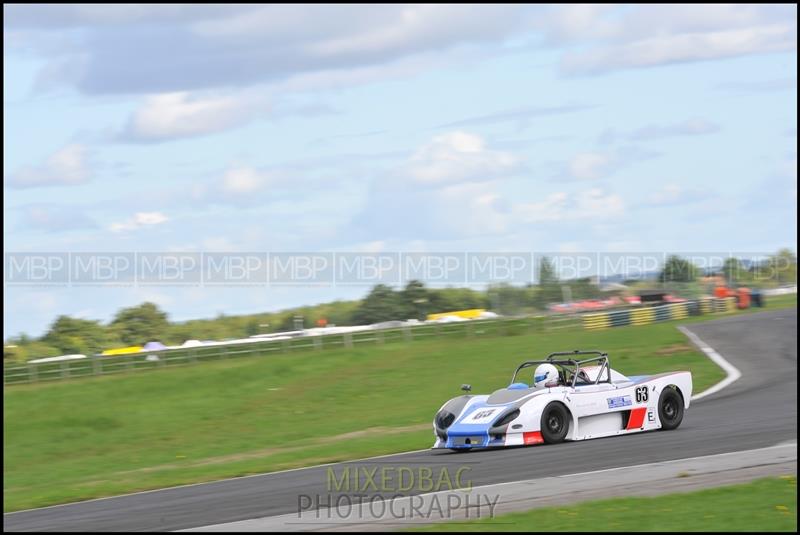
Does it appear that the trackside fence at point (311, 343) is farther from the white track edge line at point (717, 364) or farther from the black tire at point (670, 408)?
the black tire at point (670, 408)

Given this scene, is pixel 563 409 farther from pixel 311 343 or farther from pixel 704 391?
pixel 311 343

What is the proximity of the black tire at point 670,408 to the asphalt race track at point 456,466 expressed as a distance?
0.79 ft

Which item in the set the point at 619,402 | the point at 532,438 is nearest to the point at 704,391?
the point at 619,402

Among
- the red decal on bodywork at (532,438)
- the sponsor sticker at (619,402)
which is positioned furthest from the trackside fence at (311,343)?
the red decal on bodywork at (532,438)

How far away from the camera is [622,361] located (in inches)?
1294

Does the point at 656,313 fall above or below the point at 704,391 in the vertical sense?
above

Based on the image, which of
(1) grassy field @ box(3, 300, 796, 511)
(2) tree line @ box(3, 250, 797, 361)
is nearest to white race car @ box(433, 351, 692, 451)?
(1) grassy field @ box(3, 300, 796, 511)

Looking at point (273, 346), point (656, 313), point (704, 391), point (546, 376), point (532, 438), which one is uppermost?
point (656, 313)

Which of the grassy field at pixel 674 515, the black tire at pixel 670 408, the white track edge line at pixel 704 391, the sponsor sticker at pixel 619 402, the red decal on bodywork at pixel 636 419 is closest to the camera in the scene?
the grassy field at pixel 674 515

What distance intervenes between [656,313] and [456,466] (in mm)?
35216

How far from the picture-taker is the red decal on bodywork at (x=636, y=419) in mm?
17203

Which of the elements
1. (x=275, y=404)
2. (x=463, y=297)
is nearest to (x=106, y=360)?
(x=275, y=404)

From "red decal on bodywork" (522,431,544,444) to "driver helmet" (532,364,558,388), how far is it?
104 cm

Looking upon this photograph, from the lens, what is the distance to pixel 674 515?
32.8ft
